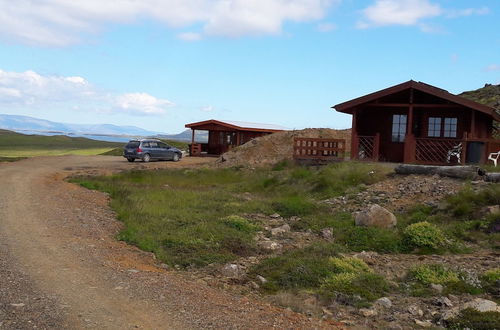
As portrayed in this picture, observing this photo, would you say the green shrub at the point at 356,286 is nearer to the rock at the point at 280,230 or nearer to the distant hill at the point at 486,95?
the rock at the point at 280,230

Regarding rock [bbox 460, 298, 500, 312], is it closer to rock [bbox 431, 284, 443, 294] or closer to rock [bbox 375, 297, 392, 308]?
rock [bbox 431, 284, 443, 294]

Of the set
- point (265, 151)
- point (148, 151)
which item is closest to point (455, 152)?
point (265, 151)

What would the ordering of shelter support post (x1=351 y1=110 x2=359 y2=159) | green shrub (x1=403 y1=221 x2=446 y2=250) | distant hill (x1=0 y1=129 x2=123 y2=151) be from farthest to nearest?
distant hill (x1=0 y1=129 x2=123 y2=151) < shelter support post (x1=351 y1=110 x2=359 y2=159) < green shrub (x1=403 y1=221 x2=446 y2=250)

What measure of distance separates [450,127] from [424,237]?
44.3 ft

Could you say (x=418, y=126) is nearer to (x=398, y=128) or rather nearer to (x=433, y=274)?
(x=398, y=128)

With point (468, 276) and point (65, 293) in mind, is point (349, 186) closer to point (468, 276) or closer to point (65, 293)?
point (468, 276)

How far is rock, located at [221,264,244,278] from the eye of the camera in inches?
345

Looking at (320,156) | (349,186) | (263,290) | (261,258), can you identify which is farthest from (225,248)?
(320,156)

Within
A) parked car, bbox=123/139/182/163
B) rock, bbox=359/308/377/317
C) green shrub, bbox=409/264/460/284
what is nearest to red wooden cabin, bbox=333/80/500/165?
green shrub, bbox=409/264/460/284

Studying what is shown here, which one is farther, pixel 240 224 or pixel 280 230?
pixel 280 230

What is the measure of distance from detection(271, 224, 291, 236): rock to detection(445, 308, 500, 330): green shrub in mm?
5733

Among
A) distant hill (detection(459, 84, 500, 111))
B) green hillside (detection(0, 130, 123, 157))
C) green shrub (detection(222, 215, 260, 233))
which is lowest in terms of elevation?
green shrub (detection(222, 215, 260, 233))

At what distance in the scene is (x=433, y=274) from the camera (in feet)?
28.7

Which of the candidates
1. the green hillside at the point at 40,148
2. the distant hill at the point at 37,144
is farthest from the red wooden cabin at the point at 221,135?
the distant hill at the point at 37,144
